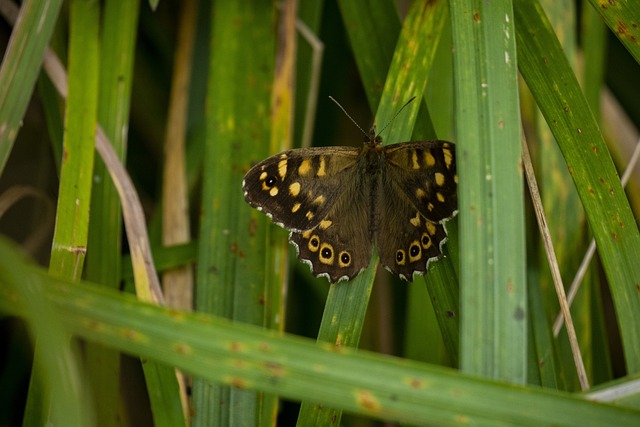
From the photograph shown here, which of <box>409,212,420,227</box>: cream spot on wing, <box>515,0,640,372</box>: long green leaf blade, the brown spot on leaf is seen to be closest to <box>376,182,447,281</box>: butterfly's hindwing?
<box>409,212,420,227</box>: cream spot on wing

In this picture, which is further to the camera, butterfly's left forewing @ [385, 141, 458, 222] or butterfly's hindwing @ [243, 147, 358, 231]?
butterfly's hindwing @ [243, 147, 358, 231]

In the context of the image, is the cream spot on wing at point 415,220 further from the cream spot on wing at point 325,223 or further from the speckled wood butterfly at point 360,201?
the cream spot on wing at point 325,223

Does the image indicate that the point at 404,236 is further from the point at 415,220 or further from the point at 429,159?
the point at 429,159

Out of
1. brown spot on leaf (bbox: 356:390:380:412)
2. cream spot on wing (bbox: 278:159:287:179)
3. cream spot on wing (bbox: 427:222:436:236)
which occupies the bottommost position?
brown spot on leaf (bbox: 356:390:380:412)

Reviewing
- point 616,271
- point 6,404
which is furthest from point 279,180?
point 6,404

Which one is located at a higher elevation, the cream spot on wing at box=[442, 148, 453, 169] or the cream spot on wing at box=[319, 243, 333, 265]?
the cream spot on wing at box=[442, 148, 453, 169]

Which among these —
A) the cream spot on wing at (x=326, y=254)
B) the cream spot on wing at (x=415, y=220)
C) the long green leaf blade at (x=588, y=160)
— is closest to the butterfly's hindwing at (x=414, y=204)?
the cream spot on wing at (x=415, y=220)

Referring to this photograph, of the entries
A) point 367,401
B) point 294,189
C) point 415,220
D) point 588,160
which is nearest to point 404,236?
point 415,220

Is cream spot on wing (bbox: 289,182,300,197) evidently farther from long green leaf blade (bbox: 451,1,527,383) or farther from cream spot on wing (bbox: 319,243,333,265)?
long green leaf blade (bbox: 451,1,527,383)
